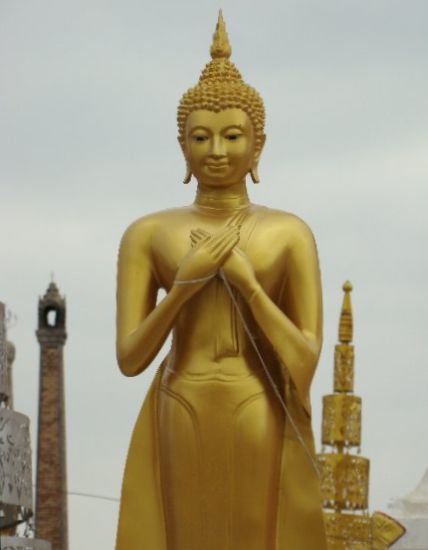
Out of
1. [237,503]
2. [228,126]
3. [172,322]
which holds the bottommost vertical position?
[237,503]

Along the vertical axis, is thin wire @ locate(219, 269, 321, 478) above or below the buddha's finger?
below

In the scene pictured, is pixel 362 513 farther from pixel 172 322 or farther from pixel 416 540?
pixel 172 322

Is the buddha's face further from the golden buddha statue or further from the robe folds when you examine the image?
the robe folds

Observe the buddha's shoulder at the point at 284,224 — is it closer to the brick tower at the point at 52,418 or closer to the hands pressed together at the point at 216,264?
the hands pressed together at the point at 216,264

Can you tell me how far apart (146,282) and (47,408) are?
24.0m

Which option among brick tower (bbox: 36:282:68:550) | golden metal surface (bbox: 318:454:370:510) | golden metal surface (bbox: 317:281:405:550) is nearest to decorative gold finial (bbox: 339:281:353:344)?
golden metal surface (bbox: 317:281:405:550)

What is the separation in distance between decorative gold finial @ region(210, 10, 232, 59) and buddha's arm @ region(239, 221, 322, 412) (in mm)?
808

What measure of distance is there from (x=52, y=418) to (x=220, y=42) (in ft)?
78.8

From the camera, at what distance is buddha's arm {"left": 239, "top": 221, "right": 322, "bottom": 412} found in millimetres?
12117

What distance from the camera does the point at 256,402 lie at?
1223cm

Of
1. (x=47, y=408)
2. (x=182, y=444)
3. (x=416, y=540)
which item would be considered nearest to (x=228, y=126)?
(x=182, y=444)

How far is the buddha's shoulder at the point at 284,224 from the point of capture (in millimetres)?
12375

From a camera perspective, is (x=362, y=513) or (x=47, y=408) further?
(x=47, y=408)

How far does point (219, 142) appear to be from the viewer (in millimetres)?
12375
